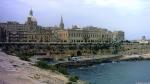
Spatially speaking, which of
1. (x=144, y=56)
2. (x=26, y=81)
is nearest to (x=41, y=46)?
(x=144, y=56)

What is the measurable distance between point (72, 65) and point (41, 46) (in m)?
23.8

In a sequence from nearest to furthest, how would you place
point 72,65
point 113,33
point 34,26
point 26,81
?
point 26,81
point 72,65
point 34,26
point 113,33

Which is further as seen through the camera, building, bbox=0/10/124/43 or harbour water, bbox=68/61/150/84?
building, bbox=0/10/124/43

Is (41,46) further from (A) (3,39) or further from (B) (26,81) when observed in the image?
(B) (26,81)

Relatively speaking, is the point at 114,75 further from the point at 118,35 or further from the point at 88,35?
the point at 118,35

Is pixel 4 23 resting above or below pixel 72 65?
above

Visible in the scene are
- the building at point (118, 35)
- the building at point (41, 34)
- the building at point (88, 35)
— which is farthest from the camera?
the building at point (118, 35)

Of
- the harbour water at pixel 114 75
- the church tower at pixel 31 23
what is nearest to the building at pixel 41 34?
the church tower at pixel 31 23

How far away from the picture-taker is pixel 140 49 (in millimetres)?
151625

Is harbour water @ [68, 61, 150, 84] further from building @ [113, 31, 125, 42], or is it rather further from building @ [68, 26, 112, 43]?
building @ [113, 31, 125, 42]

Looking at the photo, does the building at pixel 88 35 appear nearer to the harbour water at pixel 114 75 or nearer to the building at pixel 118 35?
the building at pixel 118 35

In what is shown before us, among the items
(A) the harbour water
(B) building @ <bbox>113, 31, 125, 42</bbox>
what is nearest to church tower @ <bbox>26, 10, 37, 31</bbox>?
(B) building @ <bbox>113, 31, 125, 42</bbox>

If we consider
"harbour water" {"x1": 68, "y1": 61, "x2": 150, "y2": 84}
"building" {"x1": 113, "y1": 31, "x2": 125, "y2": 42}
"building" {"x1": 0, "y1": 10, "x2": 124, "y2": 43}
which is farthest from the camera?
"building" {"x1": 113, "y1": 31, "x2": 125, "y2": 42}

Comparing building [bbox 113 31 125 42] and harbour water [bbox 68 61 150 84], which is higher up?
building [bbox 113 31 125 42]
